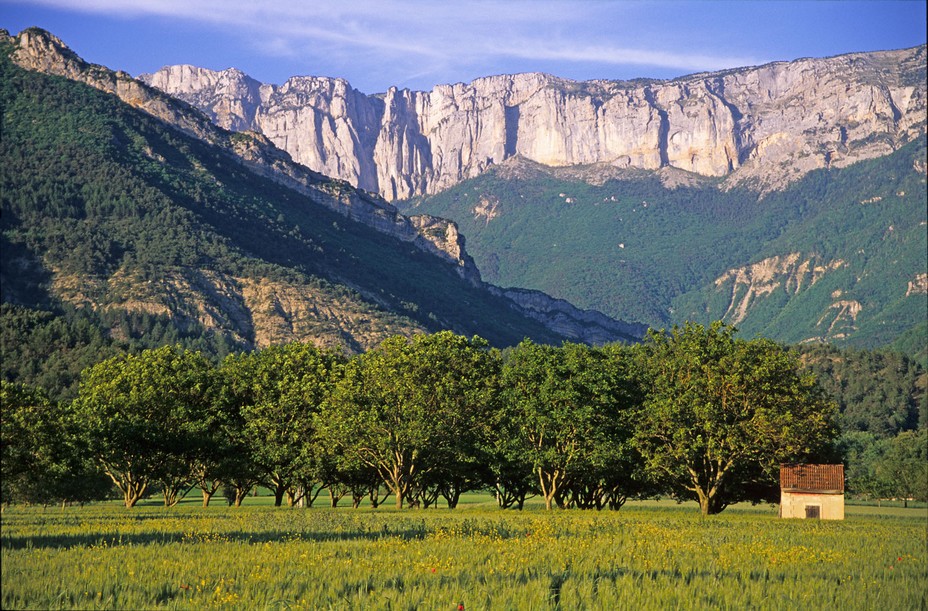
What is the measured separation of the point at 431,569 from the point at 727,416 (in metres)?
49.0

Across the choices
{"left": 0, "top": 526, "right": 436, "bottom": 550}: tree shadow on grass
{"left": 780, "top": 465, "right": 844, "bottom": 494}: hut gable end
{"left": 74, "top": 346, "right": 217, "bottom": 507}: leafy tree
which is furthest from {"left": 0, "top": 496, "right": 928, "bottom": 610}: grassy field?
{"left": 780, "top": 465, "right": 844, "bottom": 494}: hut gable end

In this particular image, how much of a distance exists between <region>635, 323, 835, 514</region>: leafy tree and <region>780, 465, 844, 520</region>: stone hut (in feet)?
4.06

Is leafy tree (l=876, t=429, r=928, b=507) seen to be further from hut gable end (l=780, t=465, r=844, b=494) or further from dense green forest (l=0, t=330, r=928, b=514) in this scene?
dense green forest (l=0, t=330, r=928, b=514)

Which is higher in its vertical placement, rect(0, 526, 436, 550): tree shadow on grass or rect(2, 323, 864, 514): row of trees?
rect(2, 323, 864, 514): row of trees

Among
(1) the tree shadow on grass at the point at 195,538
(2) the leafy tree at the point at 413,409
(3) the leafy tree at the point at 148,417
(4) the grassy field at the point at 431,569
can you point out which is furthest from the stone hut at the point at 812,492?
(3) the leafy tree at the point at 148,417

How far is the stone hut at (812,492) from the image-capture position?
244 ft

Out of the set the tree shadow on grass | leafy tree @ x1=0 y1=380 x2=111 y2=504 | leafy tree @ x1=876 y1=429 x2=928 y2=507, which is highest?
leafy tree @ x1=0 y1=380 x2=111 y2=504

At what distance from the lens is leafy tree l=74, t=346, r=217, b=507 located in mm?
66625

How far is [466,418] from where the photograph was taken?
7344 centimetres

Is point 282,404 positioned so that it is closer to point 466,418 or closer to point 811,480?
point 466,418

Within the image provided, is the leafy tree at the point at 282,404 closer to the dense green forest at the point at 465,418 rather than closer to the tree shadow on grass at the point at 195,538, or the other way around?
the dense green forest at the point at 465,418

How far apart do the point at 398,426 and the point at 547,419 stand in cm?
1098

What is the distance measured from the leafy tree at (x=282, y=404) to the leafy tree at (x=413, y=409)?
2.84m

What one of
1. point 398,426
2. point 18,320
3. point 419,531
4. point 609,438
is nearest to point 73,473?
point 398,426
